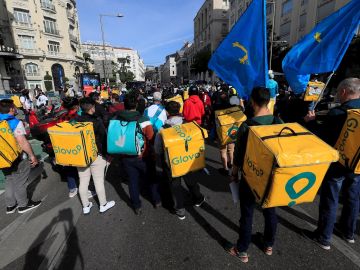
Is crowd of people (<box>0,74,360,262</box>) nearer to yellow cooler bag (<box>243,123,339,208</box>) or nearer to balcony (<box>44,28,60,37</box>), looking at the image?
yellow cooler bag (<box>243,123,339,208</box>)

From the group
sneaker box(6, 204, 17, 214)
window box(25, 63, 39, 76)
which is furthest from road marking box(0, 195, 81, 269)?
window box(25, 63, 39, 76)

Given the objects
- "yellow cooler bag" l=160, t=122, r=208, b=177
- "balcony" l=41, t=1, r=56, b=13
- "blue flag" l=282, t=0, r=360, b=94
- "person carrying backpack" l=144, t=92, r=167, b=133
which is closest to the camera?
"yellow cooler bag" l=160, t=122, r=208, b=177

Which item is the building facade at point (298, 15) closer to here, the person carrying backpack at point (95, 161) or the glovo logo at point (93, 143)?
the person carrying backpack at point (95, 161)

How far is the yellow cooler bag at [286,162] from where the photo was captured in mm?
1753

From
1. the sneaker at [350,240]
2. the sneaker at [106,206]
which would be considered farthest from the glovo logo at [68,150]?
the sneaker at [350,240]

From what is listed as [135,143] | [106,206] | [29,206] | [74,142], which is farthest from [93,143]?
[29,206]

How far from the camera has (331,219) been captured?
2547mm

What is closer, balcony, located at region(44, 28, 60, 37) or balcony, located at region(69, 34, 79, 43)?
balcony, located at region(44, 28, 60, 37)

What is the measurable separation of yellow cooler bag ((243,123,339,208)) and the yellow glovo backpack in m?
3.29

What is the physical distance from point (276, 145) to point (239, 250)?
141 centimetres

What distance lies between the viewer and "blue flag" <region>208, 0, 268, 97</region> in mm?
3344

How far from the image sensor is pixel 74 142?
3.10 metres

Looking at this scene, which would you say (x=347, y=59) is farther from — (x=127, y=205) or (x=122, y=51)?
(x=122, y=51)

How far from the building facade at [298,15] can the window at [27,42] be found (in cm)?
3562
